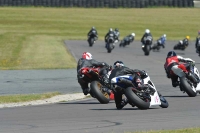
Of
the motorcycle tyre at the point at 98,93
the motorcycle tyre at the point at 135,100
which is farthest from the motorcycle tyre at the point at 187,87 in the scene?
the motorcycle tyre at the point at 135,100

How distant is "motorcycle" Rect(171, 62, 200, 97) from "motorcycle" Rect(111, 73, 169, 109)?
2741 millimetres

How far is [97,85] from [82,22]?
45.5 meters

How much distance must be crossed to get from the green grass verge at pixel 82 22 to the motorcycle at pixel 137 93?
95.1 feet

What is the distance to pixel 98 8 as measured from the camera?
60.8 meters

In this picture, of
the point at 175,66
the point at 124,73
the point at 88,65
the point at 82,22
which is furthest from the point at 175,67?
the point at 82,22

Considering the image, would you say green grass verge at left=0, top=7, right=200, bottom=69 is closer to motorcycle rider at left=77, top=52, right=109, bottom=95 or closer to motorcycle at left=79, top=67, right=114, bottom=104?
motorcycle rider at left=77, top=52, right=109, bottom=95

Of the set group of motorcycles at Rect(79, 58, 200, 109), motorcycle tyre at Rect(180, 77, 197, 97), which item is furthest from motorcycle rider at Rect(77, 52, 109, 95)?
motorcycle tyre at Rect(180, 77, 197, 97)

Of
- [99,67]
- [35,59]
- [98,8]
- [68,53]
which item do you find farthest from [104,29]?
[99,67]

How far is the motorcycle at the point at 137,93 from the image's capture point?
12.6 m

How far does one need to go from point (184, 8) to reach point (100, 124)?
5240 centimetres

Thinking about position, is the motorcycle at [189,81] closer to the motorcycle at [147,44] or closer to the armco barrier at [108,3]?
the motorcycle at [147,44]

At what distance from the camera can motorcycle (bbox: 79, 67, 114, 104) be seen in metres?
14.8

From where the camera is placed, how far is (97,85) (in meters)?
14.9

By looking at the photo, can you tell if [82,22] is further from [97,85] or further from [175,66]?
[97,85]
